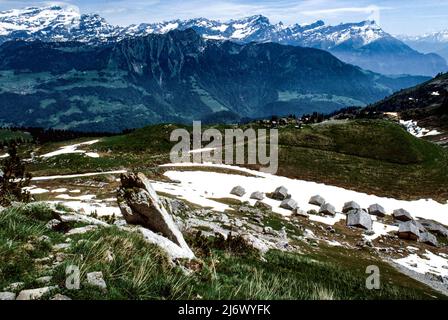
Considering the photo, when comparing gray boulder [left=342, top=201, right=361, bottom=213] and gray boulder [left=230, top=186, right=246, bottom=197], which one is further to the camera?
gray boulder [left=230, top=186, right=246, bottom=197]

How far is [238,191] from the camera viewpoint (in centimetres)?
7219

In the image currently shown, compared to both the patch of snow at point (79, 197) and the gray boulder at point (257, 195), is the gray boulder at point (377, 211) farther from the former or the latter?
the patch of snow at point (79, 197)

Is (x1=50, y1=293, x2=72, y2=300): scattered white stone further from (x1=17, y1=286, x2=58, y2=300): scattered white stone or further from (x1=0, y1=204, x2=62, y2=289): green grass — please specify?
(x1=0, y1=204, x2=62, y2=289): green grass

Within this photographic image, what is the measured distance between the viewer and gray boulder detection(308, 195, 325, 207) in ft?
240

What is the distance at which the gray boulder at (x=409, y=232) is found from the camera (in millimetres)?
59312

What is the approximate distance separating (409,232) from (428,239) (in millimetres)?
3190

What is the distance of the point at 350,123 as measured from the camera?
148m

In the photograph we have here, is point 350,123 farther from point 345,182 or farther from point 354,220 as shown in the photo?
point 354,220

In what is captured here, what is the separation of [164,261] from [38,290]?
474 centimetres

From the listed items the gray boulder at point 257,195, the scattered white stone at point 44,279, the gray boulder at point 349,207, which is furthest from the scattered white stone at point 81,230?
the gray boulder at point 349,207

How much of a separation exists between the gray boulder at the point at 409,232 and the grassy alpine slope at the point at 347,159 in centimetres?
2769

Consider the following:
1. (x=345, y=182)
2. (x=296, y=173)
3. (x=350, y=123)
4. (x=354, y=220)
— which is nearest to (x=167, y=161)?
(x=296, y=173)

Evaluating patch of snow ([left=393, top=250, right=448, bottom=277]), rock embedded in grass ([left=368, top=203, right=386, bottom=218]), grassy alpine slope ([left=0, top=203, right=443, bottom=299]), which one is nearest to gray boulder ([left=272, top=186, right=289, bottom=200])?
rock embedded in grass ([left=368, top=203, right=386, bottom=218])

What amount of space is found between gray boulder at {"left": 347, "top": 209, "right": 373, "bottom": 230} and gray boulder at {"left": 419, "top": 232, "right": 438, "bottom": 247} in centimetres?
755
